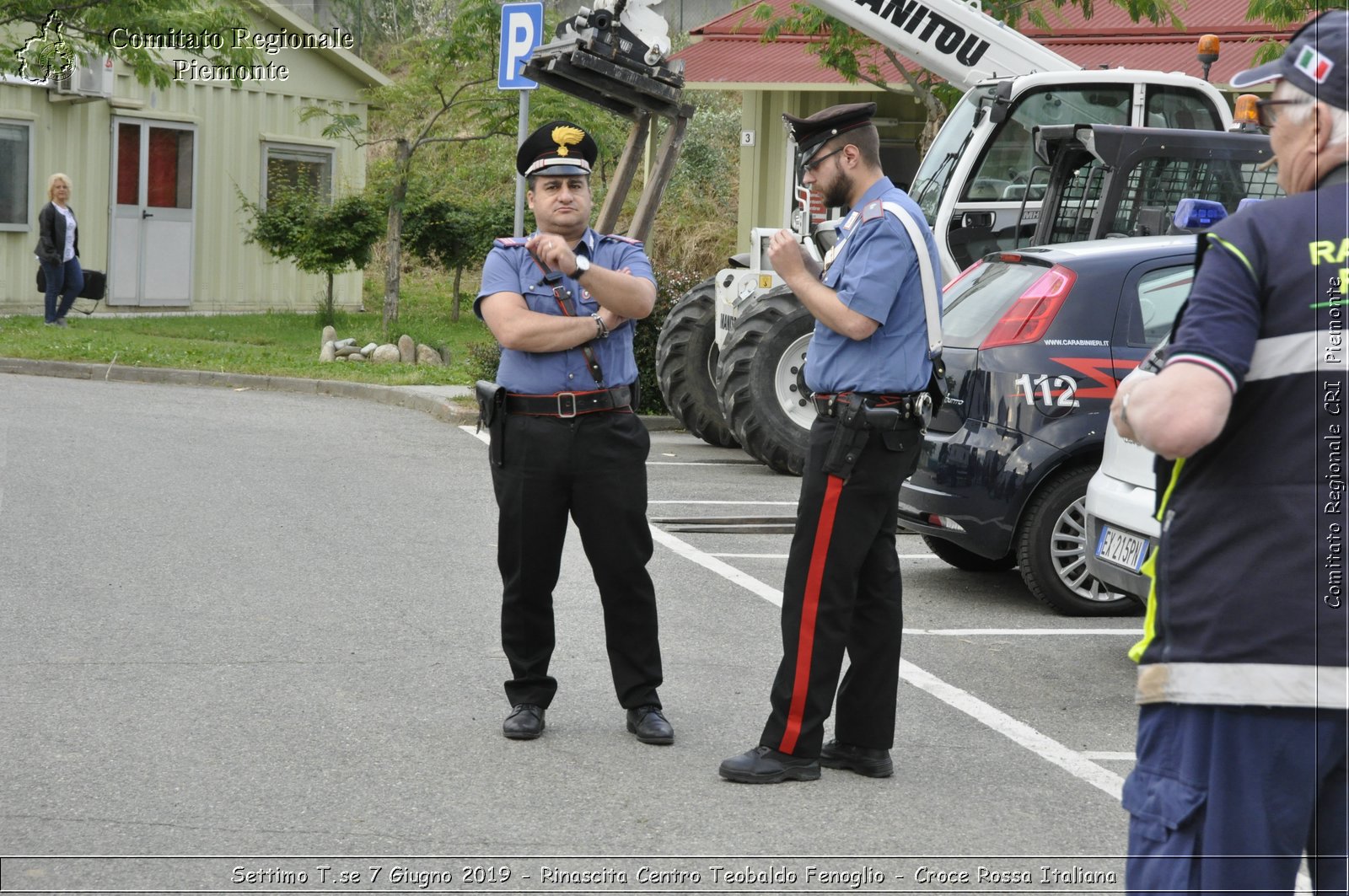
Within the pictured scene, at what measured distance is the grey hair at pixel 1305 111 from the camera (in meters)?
2.46

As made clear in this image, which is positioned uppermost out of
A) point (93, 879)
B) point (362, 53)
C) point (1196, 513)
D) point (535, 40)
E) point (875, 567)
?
point (362, 53)

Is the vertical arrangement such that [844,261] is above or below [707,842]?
above

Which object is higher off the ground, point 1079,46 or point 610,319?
point 1079,46

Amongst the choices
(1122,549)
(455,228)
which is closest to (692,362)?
(1122,549)

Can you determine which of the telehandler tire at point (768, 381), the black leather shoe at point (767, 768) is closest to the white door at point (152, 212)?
the telehandler tire at point (768, 381)

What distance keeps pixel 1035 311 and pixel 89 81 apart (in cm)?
1835

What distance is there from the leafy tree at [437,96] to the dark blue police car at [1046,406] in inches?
530

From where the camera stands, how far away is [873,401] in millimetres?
4664

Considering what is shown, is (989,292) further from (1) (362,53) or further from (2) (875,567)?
(1) (362,53)

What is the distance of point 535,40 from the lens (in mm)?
12523

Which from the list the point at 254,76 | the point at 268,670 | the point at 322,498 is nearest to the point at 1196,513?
the point at 268,670

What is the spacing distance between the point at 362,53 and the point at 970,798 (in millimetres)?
37349

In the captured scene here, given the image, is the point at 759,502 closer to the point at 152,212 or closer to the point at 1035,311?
the point at 1035,311

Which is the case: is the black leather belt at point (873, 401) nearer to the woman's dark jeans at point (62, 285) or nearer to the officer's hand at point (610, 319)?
the officer's hand at point (610, 319)
